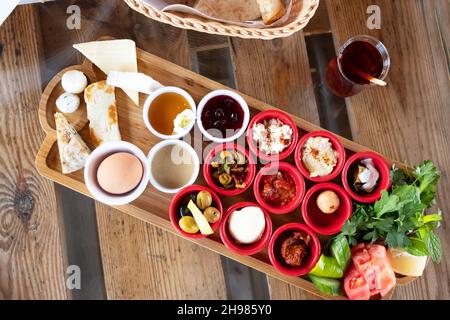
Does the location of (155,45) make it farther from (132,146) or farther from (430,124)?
(430,124)

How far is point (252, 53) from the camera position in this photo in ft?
4.10

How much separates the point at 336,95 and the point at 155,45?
Answer: 1.78 ft

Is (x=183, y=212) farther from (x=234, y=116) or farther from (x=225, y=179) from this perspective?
(x=234, y=116)

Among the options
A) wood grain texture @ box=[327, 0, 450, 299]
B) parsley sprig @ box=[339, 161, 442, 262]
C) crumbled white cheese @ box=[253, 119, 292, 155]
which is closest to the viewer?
parsley sprig @ box=[339, 161, 442, 262]

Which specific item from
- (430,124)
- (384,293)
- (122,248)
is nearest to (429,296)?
(384,293)

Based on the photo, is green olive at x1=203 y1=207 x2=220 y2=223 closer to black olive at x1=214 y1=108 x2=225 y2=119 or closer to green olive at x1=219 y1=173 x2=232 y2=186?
green olive at x1=219 y1=173 x2=232 y2=186

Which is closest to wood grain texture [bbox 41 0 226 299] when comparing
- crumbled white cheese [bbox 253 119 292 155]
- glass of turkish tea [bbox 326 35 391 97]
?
crumbled white cheese [bbox 253 119 292 155]

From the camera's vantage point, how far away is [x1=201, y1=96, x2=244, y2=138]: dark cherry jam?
1126 mm

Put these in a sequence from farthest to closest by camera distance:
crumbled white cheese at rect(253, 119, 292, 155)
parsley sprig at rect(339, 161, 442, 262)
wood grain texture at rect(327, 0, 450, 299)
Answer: wood grain texture at rect(327, 0, 450, 299) → crumbled white cheese at rect(253, 119, 292, 155) → parsley sprig at rect(339, 161, 442, 262)

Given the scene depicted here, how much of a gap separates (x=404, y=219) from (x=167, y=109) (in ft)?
2.15

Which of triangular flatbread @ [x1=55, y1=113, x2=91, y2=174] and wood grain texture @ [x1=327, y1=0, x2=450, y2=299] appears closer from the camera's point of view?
triangular flatbread @ [x1=55, y1=113, x2=91, y2=174]

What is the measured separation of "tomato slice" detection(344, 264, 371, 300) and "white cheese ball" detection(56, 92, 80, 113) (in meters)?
0.83

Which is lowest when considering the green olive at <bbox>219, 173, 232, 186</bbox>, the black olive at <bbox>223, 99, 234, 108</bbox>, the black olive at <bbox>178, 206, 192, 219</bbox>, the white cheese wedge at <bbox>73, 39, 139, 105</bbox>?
the black olive at <bbox>178, 206, 192, 219</bbox>

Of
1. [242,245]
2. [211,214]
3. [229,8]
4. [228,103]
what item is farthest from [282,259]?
[229,8]
